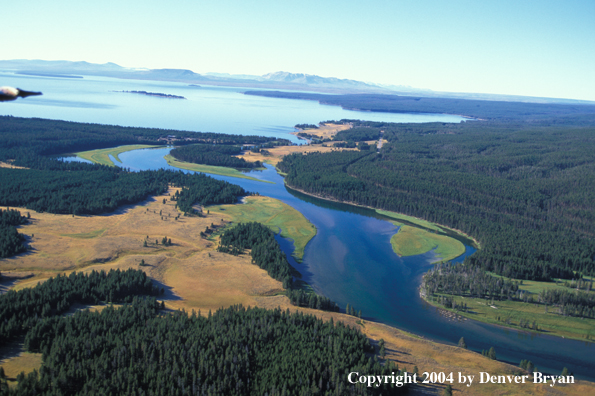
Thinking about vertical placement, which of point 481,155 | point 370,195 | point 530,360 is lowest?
point 530,360

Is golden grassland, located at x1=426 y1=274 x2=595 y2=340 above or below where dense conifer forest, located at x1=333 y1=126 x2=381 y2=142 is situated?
below

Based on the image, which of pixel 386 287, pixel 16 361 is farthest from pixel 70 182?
pixel 386 287

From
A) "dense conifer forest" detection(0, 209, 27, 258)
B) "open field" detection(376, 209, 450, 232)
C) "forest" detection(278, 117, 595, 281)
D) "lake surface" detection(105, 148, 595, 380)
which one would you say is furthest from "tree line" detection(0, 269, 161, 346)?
"open field" detection(376, 209, 450, 232)

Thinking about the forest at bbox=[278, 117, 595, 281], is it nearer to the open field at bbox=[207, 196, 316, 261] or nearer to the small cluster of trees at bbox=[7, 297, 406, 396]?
the open field at bbox=[207, 196, 316, 261]

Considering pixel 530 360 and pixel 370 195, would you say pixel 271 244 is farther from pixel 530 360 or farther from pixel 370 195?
pixel 370 195

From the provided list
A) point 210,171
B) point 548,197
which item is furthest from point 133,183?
point 548,197

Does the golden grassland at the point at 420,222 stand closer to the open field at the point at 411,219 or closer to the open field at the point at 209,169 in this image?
the open field at the point at 411,219
